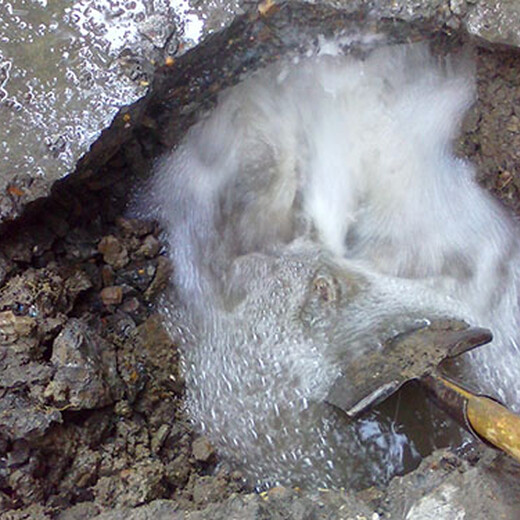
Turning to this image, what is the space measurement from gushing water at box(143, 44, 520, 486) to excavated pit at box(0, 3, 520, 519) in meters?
0.10

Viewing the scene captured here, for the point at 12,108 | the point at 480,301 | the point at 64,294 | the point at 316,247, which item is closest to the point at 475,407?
the point at 480,301

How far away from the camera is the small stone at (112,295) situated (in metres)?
2.33

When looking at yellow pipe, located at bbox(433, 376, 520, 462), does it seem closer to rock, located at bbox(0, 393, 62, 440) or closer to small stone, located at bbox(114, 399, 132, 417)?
small stone, located at bbox(114, 399, 132, 417)

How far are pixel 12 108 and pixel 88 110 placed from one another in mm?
235

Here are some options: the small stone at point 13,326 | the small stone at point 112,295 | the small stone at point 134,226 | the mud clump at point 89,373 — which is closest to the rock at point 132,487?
the mud clump at point 89,373

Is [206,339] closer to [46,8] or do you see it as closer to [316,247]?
[316,247]

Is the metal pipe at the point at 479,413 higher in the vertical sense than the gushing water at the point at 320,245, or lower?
lower

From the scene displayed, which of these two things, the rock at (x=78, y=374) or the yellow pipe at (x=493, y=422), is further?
the rock at (x=78, y=374)

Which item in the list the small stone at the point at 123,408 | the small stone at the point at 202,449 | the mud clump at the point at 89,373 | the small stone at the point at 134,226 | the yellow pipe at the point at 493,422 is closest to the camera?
the yellow pipe at the point at 493,422

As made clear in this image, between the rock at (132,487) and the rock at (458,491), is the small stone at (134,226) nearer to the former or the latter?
the rock at (132,487)

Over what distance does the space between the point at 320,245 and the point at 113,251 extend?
83 cm

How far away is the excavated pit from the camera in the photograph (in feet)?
6.17

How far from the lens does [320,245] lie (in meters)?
2.62

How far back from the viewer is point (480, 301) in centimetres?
253
